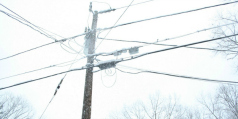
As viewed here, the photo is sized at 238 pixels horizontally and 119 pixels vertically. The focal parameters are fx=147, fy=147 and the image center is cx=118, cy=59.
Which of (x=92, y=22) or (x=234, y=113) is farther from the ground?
(x=92, y=22)

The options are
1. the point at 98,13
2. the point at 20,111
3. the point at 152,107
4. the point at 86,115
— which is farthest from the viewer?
the point at 20,111

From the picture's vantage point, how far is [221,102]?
23.0 metres

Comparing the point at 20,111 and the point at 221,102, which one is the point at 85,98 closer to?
the point at 221,102

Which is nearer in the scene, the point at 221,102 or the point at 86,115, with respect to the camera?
the point at 86,115

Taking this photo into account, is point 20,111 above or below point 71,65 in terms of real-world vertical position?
below

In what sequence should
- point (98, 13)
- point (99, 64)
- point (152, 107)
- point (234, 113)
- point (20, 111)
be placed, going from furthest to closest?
point (20, 111) < point (152, 107) < point (234, 113) < point (98, 13) < point (99, 64)

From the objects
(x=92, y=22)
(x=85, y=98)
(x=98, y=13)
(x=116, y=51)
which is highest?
(x=98, y=13)

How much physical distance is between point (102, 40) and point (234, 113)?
24966 millimetres

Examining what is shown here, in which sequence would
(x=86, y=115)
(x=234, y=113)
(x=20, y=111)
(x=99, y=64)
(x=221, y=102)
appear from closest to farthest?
(x=86, y=115), (x=99, y=64), (x=234, y=113), (x=221, y=102), (x=20, y=111)

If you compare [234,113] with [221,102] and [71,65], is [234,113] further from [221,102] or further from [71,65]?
[71,65]

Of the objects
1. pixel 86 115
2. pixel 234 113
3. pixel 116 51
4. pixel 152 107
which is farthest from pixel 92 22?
pixel 234 113

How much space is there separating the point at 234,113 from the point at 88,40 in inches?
1000

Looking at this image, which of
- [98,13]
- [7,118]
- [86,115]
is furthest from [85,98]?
[7,118]

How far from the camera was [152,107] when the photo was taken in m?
25.0
